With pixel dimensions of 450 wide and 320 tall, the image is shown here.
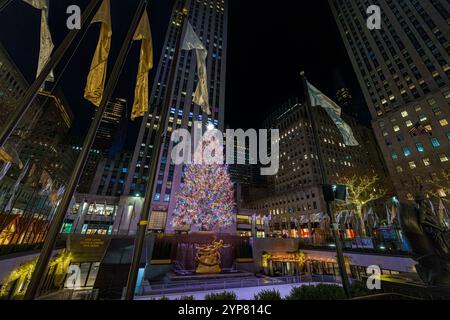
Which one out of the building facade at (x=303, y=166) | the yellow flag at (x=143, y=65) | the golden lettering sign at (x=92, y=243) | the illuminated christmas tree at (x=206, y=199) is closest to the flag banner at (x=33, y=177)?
the golden lettering sign at (x=92, y=243)

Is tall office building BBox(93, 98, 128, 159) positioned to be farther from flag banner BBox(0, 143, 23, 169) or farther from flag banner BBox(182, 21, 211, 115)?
flag banner BBox(182, 21, 211, 115)

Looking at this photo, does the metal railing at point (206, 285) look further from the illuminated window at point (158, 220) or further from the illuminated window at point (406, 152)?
the illuminated window at point (406, 152)

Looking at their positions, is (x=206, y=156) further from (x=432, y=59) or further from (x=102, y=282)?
(x=432, y=59)

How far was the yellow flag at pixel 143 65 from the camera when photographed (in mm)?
7488

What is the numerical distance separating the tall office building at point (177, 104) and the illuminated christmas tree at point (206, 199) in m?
16.2

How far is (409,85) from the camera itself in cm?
5266

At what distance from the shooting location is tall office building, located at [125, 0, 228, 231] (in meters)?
46.2

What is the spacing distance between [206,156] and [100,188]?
58.3 m

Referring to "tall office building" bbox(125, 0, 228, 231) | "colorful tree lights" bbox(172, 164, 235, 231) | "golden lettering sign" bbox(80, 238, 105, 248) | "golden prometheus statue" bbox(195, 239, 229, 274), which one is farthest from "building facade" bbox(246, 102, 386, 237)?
"golden lettering sign" bbox(80, 238, 105, 248)

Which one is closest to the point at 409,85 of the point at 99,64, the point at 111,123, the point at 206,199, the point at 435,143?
the point at 435,143

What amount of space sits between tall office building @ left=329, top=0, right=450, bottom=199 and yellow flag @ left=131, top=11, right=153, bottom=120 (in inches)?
2179

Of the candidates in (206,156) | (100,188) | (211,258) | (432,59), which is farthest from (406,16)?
(100,188)
